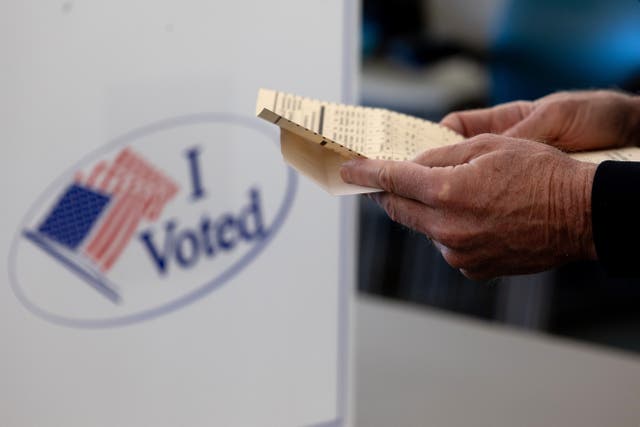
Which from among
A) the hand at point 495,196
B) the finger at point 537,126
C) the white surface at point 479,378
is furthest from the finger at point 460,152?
the white surface at point 479,378

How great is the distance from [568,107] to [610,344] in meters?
1.61

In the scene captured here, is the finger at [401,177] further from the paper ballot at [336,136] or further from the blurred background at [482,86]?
the blurred background at [482,86]

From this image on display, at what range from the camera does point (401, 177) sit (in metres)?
0.69

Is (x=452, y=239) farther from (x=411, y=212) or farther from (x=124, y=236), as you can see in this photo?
(x=124, y=236)

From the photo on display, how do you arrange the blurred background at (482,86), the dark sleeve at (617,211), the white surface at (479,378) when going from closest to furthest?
the dark sleeve at (617,211), the white surface at (479,378), the blurred background at (482,86)

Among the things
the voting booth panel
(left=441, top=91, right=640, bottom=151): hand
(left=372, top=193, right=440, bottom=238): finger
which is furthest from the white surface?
(left=372, top=193, right=440, bottom=238): finger

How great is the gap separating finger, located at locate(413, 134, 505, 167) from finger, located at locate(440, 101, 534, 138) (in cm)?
20

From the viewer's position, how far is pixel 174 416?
1.00m

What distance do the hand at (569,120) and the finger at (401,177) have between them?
0.23 m

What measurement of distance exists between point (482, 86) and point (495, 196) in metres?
1.80

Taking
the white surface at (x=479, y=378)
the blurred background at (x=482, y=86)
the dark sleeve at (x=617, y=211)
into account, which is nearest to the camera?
the dark sleeve at (x=617, y=211)

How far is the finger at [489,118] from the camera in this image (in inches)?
35.9

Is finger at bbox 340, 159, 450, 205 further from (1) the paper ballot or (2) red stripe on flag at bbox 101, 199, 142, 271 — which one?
(2) red stripe on flag at bbox 101, 199, 142, 271

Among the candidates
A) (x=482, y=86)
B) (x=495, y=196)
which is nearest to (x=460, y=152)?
(x=495, y=196)
